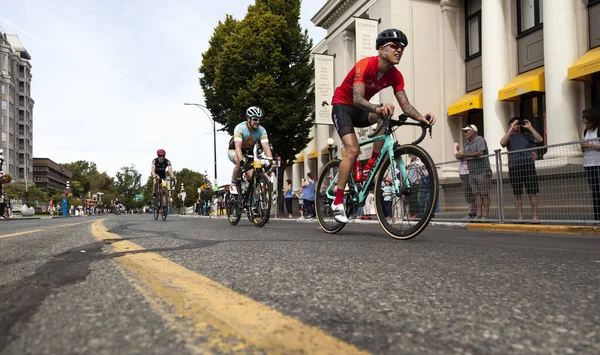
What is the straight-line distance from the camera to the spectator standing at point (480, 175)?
885 cm

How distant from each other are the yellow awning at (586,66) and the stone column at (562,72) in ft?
1.36

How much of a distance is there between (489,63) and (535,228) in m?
11.5

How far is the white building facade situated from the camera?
47.1 ft

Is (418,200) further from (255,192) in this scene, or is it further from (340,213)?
(255,192)

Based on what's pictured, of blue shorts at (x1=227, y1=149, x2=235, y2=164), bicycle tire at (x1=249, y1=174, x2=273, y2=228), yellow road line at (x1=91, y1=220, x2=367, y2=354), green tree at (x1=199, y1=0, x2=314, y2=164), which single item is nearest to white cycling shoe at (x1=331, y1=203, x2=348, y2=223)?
bicycle tire at (x1=249, y1=174, x2=273, y2=228)

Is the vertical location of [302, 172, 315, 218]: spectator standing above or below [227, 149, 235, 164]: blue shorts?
below

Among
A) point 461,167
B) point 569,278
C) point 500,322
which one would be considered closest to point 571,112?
point 461,167

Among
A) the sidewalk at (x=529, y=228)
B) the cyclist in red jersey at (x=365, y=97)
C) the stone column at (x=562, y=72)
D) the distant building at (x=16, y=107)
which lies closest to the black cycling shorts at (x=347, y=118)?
the cyclist in red jersey at (x=365, y=97)

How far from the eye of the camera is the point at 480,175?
898 cm

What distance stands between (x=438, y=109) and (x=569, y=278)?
19.9 metres

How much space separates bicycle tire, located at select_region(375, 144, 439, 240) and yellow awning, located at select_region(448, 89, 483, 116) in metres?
15.1

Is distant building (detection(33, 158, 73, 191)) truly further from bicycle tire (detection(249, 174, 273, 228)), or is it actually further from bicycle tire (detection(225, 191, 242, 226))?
bicycle tire (detection(249, 174, 273, 228))

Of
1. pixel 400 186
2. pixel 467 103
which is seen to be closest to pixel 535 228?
pixel 400 186

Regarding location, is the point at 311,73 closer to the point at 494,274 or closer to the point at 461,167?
the point at 461,167
